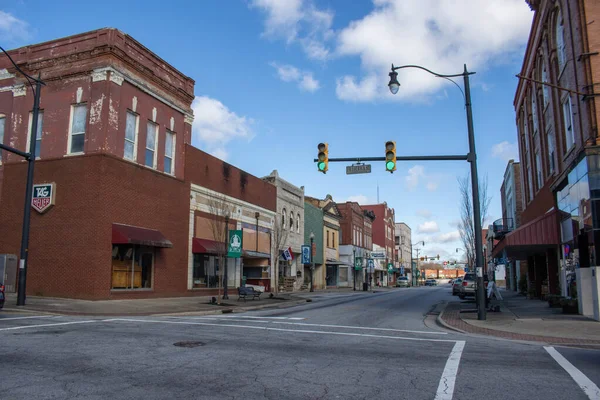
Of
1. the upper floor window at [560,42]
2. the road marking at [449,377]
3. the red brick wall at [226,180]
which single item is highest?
the upper floor window at [560,42]

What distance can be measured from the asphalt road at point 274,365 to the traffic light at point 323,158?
6.64 metres

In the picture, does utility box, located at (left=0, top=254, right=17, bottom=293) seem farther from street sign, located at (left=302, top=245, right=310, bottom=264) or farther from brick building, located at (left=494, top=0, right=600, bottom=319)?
street sign, located at (left=302, top=245, right=310, bottom=264)

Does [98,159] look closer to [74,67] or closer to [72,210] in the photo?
[72,210]

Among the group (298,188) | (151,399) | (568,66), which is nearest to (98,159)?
(151,399)

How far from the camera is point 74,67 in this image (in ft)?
75.6

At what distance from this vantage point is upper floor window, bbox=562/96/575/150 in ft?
63.3

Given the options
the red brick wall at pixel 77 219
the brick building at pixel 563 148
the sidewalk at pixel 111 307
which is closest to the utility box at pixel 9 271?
the sidewalk at pixel 111 307

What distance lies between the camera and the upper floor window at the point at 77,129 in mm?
22406

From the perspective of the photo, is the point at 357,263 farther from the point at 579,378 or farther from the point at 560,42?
A: the point at 579,378

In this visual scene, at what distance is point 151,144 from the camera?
1000 inches

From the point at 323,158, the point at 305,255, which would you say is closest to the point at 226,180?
the point at 305,255

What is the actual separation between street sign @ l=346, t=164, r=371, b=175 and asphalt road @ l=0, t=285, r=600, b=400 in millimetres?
6595

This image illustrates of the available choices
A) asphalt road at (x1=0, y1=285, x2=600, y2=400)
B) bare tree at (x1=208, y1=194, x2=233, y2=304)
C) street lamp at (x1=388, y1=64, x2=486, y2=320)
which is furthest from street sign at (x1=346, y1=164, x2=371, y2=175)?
bare tree at (x1=208, y1=194, x2=233, y2=304)

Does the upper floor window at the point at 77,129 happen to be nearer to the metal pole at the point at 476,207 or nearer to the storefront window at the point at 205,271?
the storefront window at the point at 205,271
